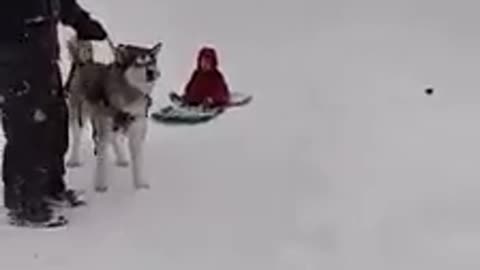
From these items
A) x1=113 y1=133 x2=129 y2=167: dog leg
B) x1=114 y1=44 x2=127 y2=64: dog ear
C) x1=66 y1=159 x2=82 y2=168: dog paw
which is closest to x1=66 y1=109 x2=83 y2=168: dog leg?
x1=66 y1=159 x2=82 y2=168: dog paw

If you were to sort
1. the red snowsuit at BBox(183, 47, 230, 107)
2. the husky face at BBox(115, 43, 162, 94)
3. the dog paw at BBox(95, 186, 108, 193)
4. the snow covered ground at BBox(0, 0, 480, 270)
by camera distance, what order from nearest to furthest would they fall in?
the snow covered ground at BBox(0, 0, 480, 270) → the husky face at BBox(115, 43, 162, 94) → the dog paw at BBox(95, 186, 108, 193) → the red snowsuit at BBox(183, 47, 230, 107)

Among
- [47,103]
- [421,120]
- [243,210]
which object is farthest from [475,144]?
[47,103]

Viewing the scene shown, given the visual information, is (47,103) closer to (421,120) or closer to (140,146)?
(140,146)

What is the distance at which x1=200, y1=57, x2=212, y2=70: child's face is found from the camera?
15.7 ft

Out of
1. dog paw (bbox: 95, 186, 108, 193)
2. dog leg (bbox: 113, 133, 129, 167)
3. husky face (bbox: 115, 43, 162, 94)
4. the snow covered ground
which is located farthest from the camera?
dog leg (bbox: 113, 133, 129, 167)

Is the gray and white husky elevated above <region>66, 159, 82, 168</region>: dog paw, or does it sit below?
above

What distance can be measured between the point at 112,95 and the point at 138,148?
0.22 metres

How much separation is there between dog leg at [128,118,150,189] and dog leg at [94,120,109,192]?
A: 0.27ft

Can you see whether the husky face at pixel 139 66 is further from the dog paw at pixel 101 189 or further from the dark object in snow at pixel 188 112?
the dark object in snow at pixel 188 112

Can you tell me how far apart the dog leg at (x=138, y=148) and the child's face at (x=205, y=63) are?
3.08 ft

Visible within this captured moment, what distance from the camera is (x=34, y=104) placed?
3547mm

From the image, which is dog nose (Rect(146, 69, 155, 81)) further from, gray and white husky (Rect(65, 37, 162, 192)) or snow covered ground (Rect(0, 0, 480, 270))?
snow covered ground (Rect(0, 0, 480, 270))

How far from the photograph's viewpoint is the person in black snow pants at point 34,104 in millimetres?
3471

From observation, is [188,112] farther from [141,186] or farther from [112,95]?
[112,95]
